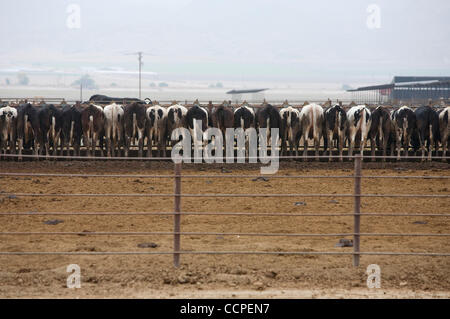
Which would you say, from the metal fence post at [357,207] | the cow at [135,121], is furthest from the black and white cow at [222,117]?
the metal fence post at [357,207]

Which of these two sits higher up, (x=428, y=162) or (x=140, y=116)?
(x=140, y=116)

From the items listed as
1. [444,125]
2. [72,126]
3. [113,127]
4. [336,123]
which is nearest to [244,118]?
[336,123]

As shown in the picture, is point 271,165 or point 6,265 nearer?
point 6,265

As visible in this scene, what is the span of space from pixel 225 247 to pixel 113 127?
10753mm

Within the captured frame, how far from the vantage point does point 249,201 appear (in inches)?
447

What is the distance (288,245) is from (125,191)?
204 inches

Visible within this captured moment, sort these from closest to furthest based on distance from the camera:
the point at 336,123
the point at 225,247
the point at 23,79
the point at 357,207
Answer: the point at 357,207
the point at 225,247
the point at 336,123
the point at 23,79

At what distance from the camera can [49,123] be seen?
18.0 m

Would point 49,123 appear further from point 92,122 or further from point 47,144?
point 92,122

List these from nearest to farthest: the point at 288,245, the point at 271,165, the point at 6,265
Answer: the point at 6,265, the point at 288,245, the point at 271,165

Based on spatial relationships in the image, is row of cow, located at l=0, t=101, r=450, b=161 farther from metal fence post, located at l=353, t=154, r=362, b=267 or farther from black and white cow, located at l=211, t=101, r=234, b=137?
metal fence post, located at l=353, t=154, r=362, b=267

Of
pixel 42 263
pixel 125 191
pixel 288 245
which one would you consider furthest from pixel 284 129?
pixel 42 263
